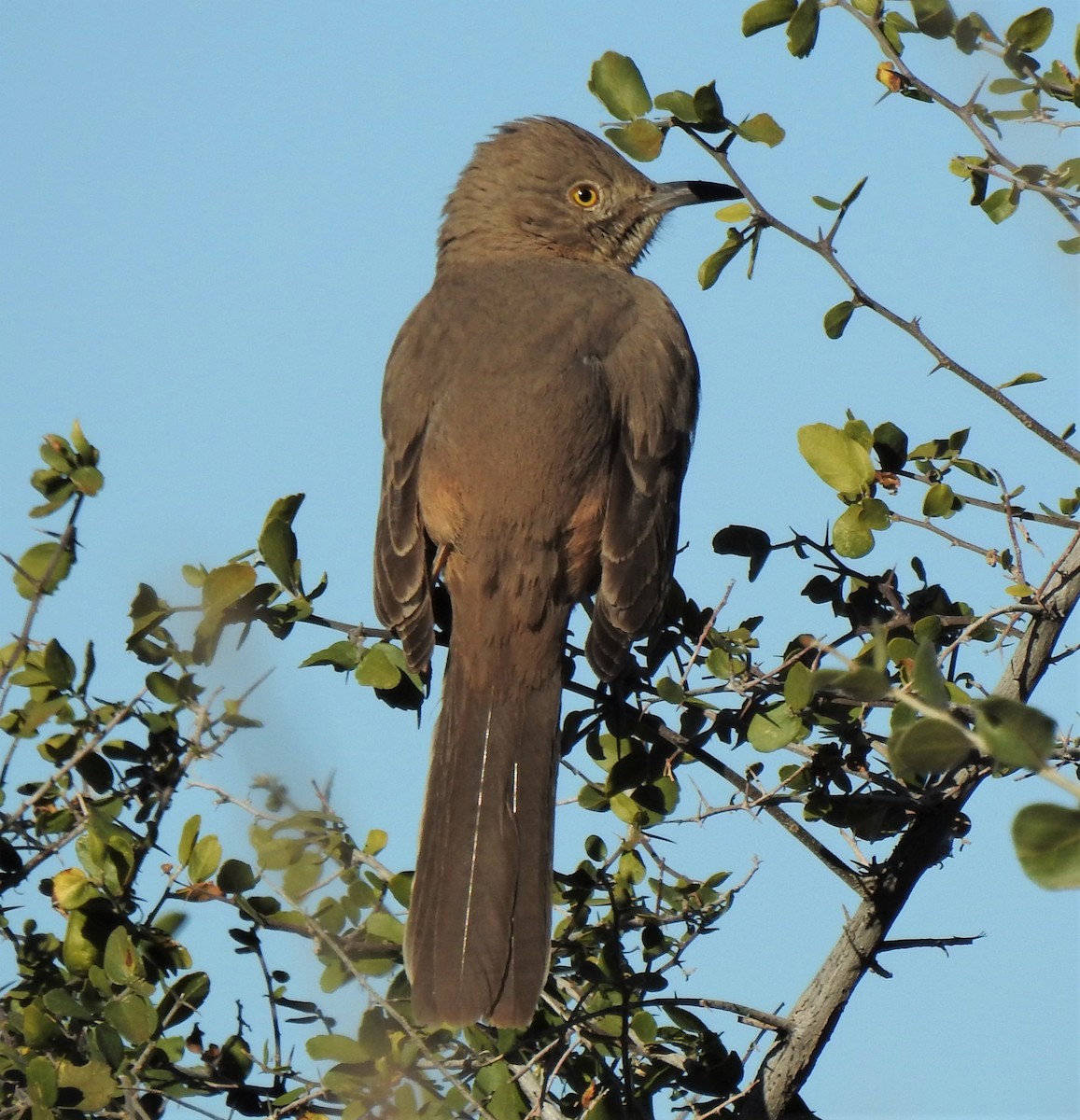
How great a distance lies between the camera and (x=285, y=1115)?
3609mm

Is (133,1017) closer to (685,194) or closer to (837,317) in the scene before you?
(837,317)

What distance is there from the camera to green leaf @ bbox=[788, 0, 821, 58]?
3.90 m

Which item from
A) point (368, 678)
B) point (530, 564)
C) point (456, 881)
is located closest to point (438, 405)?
point (530, 564)

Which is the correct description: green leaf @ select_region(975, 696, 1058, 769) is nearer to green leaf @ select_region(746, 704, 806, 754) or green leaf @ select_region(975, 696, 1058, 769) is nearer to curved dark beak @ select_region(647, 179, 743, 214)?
green leaf @ select_region(746, 704, 806, 754)

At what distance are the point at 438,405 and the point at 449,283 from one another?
39.6 inches

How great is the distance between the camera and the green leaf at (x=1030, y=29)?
3770 millimetres

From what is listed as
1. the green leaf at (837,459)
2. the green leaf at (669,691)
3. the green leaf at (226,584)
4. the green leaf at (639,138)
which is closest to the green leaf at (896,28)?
the green leaf at (639,138)

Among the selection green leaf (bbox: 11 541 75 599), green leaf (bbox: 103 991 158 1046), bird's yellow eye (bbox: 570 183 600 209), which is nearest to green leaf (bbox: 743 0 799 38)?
green leaf (bbox: 11 541 75 599)

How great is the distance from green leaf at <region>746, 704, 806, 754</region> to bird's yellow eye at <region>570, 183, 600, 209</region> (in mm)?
3424

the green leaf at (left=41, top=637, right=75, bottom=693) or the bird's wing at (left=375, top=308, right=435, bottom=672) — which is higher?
the bird's wing at (left=375, top=308, right=435, bottom=672)

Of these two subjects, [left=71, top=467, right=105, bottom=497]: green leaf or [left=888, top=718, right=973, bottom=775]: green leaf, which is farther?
[left=71, top=467, right=105, bottom=497]: green leaf

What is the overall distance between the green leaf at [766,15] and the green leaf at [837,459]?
1.00 metres

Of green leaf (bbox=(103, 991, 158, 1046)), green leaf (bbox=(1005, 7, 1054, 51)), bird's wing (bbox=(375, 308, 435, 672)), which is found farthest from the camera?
bird's wing (bbox=(375, 308, 435, 672))

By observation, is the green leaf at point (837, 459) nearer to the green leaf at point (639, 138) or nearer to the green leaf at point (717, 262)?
the green leaf at point (717, 262)
